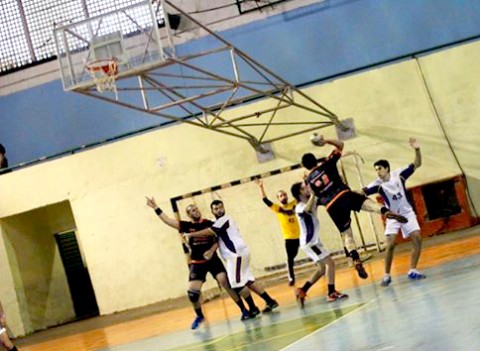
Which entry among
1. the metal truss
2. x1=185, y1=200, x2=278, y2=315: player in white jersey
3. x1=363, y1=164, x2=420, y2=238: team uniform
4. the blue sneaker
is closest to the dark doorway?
the metal truss

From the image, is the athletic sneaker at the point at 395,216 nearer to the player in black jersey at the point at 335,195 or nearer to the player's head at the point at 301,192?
the player in black jersey at the point at 335,195

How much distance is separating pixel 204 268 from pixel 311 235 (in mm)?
1881

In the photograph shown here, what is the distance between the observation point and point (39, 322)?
24453mm

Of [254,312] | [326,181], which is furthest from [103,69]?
[254,312]

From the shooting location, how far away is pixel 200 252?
15336 millimetres

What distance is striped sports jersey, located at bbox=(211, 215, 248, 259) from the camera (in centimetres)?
1514

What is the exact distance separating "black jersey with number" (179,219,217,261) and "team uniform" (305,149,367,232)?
73.4 inches

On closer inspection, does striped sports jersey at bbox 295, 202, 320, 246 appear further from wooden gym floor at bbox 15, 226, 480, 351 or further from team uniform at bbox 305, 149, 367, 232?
wooden gym floor at bbox 15, 226, 480, 351

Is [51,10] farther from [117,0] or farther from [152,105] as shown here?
[152,105]

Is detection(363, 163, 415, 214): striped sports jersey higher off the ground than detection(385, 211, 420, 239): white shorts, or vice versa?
detection(363, 163, 415, 214): striped sports jersey

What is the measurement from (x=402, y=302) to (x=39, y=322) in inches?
580

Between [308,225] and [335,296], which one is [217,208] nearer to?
[308,225]

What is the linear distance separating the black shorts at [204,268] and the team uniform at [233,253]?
234 millimetres

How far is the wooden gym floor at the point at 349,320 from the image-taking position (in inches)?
360
